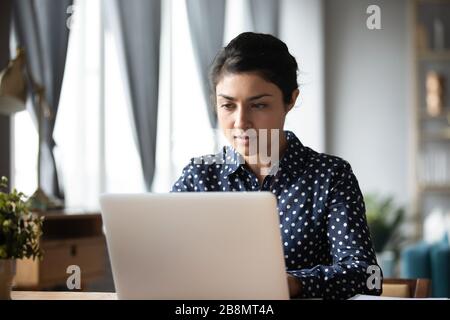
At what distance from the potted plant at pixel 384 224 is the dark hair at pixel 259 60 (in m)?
3.38

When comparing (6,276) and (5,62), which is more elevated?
(5,62)

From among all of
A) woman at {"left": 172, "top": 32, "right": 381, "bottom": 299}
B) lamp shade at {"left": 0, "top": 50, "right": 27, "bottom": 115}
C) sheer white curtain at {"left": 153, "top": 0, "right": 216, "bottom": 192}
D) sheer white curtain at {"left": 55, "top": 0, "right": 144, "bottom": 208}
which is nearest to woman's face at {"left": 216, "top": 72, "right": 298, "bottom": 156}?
woman at {"left": 172, "top": 32, "right": 381, "bottom": 299}

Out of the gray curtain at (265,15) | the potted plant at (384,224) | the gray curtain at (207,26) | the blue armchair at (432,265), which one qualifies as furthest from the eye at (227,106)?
the potted plant at (384,224)

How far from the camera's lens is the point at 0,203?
1444 millimetres

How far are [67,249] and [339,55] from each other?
9.46ft

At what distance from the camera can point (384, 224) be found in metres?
5.21

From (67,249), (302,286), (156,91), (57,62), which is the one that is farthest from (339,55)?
(302,286)

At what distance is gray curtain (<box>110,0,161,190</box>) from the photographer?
4090 millimetres

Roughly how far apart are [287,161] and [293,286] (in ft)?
1.51

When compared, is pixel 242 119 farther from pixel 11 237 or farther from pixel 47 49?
pixel 47 49

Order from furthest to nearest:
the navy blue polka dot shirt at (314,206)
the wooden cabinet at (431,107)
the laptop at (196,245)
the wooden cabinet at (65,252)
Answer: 1. the wooden cabinet at (431,107)
2. the wooden cabinet at (65,252)
3. the navy blue polka dot shirt at (314,206)
4. the laptop at (196,245)

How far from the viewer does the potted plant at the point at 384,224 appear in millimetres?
5172

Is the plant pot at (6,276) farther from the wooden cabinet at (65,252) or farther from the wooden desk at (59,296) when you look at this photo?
the wooden cabinet at (65,252)

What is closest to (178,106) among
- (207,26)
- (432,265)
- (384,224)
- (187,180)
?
(207,26)
